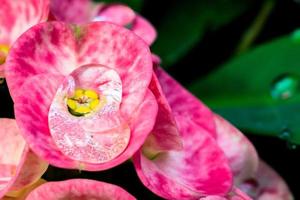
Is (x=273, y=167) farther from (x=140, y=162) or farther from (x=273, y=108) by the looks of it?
(x=140, y=162)

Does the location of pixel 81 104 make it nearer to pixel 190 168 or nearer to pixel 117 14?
pixel 190 168

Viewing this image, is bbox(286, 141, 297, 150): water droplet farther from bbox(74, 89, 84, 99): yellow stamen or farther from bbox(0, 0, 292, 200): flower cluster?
bbox(74, 89, 84, 99): yellow stamen

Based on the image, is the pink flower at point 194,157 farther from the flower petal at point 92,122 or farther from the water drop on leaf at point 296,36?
the water drop on leaf at point 296,36

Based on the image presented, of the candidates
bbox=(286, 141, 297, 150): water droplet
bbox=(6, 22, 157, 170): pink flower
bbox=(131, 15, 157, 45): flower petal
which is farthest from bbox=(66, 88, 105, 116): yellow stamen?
bbox=(286, 141, 297, 150): water droplet

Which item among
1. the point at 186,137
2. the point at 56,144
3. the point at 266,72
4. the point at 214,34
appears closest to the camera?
the point at 56,144

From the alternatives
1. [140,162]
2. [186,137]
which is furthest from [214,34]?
[140,162]

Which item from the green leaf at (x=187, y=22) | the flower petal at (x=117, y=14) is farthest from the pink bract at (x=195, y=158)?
the green leaf at (x=187, y=22)
